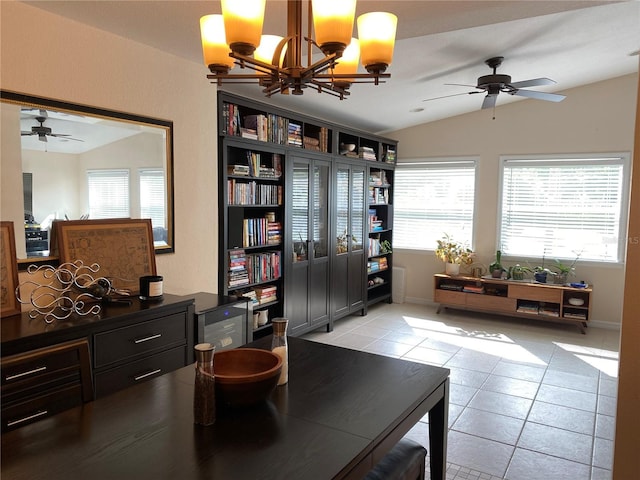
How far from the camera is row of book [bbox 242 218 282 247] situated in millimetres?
4020

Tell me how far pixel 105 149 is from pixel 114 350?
3.97 feet

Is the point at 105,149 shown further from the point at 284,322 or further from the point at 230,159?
the point at 284,322

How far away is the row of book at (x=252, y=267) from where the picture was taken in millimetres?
3934

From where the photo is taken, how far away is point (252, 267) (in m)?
4.12

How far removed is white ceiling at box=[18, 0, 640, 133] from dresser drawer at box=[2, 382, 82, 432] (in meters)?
1.87

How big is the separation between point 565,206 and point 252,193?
3.99 m

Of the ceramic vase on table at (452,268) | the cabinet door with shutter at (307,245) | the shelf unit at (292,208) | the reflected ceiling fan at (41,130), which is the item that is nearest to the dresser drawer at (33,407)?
the reflected ceiling fan at (41,130)

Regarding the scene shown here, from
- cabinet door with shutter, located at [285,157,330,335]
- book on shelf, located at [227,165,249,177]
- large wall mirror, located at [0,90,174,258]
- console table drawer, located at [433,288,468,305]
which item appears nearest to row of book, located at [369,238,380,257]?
console table drawer, located at [433,288,468,305]

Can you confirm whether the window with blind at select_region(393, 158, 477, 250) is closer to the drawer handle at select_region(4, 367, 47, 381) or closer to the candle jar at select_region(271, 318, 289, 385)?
the candle jar at select_region(271, 318, 289, 385)

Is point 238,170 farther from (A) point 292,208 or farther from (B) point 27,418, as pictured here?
(B) point 27,418

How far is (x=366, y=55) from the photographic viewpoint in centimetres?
164

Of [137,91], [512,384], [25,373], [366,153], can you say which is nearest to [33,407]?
[25,373]

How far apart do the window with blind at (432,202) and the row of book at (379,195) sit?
1.14 ft

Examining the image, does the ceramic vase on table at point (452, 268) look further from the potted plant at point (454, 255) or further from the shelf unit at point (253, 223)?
the shelf unit at point (253, 223)
